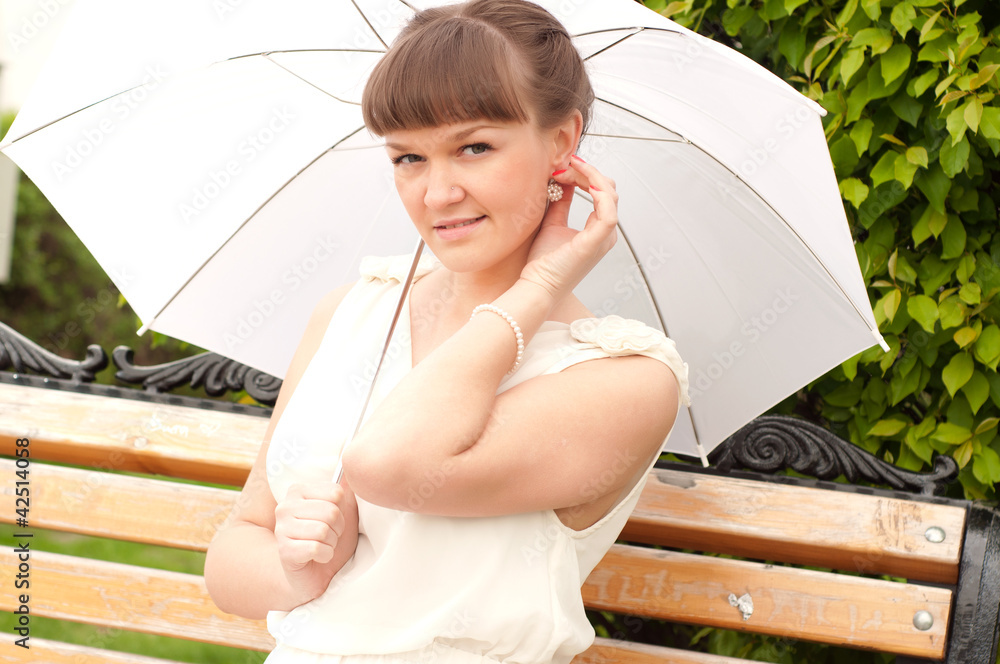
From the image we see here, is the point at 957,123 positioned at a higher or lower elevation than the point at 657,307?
higher

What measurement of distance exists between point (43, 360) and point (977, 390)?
2681 mm

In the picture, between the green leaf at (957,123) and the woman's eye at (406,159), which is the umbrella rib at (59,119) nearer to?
the woman's eye at (406,159)

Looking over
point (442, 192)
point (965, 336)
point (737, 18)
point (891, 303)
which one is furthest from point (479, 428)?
point (737, 18)

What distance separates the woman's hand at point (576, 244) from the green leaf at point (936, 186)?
100cm

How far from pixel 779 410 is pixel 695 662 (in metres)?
0.86

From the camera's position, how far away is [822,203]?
1.81m

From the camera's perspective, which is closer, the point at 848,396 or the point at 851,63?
the point at 851,63

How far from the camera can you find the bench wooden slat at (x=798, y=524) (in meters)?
2.19

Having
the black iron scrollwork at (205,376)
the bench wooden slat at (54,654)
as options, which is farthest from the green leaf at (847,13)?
the bench wooden slat at (54,654)

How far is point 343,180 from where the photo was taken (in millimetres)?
2195

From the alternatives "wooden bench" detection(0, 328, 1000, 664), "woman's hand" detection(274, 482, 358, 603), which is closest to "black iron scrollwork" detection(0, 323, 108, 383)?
"wooden bench" detection(0, 328, 1000, 664)

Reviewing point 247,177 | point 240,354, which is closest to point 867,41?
point 247,177

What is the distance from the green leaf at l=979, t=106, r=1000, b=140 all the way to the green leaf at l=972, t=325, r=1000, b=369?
1.59ft

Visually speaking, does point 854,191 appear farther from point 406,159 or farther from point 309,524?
point 309,524
